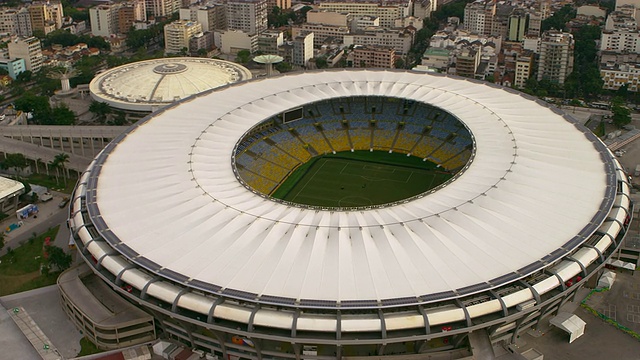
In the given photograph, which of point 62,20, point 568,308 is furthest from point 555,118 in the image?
point 62,20

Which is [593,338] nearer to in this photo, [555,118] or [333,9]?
[555,118]

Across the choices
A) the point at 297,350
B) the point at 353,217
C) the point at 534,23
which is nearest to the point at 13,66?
the point at 353,217

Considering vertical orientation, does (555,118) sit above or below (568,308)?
above

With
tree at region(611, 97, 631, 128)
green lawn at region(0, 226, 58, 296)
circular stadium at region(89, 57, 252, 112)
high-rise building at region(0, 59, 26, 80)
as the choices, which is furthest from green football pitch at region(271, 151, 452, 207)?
high-rise building at region(0, 59, 26, 80)

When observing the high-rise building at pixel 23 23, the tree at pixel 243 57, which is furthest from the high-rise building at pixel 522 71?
the high-rise building at pixel 23 23

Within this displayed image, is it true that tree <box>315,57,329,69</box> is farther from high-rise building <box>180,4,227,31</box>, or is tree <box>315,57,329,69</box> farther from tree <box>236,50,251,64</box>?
high-rise building <box>180,4,227,31</box>

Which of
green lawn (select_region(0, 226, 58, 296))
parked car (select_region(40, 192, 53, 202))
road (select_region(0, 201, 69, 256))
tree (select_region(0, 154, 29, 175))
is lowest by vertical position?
green lawn (select_region(0, 226, 58, 296))
